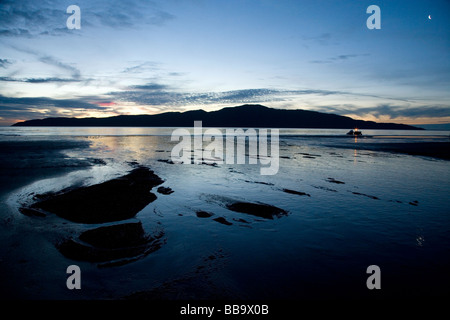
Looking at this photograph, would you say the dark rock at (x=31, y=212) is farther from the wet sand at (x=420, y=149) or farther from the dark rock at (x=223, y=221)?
the wet sand at (x=420, y=149)

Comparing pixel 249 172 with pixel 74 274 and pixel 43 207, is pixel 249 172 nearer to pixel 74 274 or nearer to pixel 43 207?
pixel 43 207

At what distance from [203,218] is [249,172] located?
10.5m

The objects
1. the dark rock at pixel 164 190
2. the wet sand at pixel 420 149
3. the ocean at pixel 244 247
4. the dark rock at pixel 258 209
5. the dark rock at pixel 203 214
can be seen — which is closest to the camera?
the ocean at pixel 244 247

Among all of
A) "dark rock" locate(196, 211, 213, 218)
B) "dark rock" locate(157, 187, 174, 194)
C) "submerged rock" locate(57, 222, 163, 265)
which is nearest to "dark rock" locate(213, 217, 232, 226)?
"dark rock" locate(196, 211, 213, 218)

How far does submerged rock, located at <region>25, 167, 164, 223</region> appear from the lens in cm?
912

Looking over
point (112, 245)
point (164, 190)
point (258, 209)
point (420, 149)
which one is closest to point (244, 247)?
point (258, 209)

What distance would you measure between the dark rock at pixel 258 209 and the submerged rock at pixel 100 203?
4260 mm

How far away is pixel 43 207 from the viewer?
984cm

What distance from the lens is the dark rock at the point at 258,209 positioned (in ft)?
33.0

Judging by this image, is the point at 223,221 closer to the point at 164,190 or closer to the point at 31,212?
the point at 164,190

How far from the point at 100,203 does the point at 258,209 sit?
6.96m

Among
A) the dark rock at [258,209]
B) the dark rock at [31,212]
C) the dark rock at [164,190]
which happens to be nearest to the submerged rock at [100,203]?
the dark rock at [31,212]

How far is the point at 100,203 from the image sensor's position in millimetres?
10188
